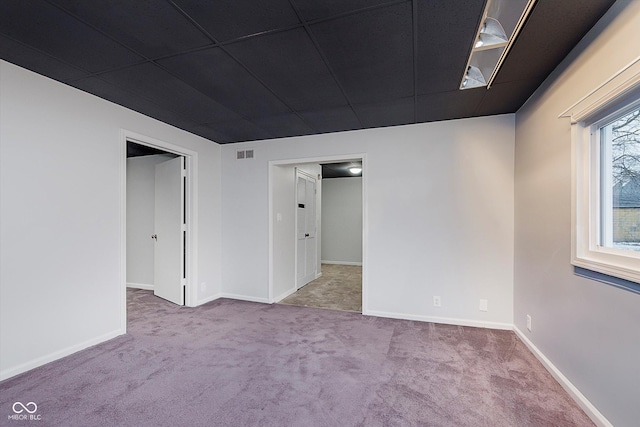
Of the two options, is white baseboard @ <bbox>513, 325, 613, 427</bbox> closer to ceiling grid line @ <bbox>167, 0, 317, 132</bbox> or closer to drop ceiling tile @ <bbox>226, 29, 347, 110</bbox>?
drop ceiling tile @ <bbox>226, 29, 347, 110</bbox>

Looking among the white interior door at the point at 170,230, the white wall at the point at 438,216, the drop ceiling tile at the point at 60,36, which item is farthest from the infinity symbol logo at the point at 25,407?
the white wall at the point at 438,216

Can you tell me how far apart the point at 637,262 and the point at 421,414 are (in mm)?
1470

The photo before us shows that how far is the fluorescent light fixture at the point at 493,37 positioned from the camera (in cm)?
166

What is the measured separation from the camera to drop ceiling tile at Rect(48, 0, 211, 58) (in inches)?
64.9

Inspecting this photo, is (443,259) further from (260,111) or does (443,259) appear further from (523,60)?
(260,111)

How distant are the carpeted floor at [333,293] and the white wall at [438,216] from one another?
2.17 feet

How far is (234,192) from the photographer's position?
4492 millimetres

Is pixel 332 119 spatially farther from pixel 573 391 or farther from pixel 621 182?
pixel 573 391

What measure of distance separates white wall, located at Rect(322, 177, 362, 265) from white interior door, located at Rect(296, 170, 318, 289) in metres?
2.09

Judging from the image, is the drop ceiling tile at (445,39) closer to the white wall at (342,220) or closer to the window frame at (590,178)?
the window frame at (590,178)

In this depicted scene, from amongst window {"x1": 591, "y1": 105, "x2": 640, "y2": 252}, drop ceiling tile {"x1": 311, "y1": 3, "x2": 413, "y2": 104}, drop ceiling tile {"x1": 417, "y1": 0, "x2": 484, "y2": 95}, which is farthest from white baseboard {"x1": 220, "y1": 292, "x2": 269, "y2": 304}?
window {"x1": 591, "y1": 105, "x2": 640, "y2": 252}

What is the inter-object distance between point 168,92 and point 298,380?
2.77m

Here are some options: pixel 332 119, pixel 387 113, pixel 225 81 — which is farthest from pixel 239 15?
pixel 387 113

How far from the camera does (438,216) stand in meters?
3.47
